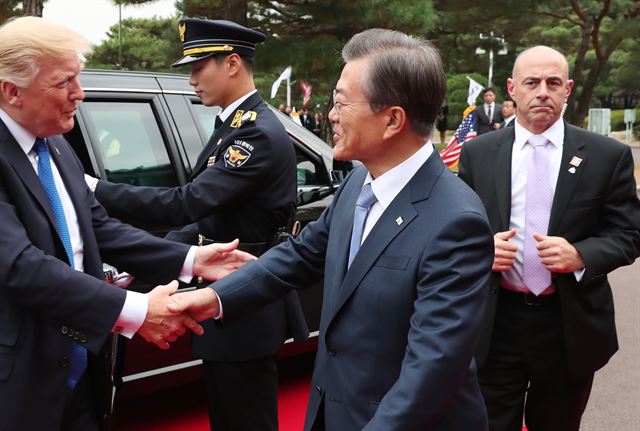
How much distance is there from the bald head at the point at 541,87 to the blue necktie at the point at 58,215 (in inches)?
68.7

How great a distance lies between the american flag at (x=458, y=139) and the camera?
10992 mm

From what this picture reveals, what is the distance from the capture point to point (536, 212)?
9.22ft

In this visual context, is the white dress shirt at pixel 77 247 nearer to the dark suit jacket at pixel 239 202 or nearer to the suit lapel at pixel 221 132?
the dark suit jacket at pixel 239 202

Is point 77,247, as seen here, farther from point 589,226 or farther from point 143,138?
point 589,226

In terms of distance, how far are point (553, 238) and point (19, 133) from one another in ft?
6.04

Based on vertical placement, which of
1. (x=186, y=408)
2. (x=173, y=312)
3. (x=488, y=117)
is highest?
(x=173, y=312)

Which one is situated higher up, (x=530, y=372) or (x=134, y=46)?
(x=530, y=372)

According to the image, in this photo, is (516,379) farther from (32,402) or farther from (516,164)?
(32,402)

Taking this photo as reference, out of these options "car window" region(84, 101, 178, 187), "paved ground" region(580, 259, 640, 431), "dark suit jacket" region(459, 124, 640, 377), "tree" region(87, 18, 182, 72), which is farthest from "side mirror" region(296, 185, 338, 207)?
"tree" region(87, 18, 182, 72)

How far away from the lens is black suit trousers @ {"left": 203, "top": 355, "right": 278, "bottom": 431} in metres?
2.87

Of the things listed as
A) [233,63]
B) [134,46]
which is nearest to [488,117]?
[233,63]

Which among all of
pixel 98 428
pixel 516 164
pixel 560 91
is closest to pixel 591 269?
pixel 516 164

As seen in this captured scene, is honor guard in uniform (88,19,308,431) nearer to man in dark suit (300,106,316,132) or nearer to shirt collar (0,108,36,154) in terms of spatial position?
shirt collar (0,108,36,154)

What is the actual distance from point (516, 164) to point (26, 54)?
1.81 meters
